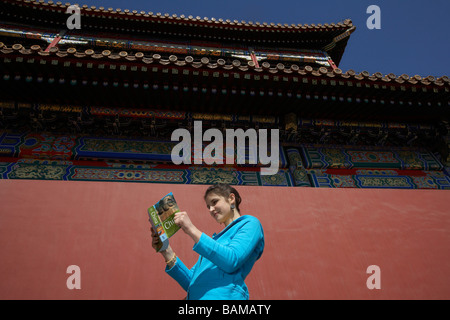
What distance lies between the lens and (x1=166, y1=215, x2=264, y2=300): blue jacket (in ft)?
4.37

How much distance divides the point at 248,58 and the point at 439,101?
430cm

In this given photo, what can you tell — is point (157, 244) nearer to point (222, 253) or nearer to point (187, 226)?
point (187, 226)

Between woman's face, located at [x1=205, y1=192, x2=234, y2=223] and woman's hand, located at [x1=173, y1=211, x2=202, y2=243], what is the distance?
225mm

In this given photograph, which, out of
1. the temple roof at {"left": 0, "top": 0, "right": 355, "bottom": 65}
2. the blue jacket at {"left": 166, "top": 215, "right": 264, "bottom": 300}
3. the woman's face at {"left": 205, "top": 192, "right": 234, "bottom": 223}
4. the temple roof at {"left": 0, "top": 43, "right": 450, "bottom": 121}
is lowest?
the blue jacket at {"left": 166, "top": 215, "right": 264, "bottom": 300}

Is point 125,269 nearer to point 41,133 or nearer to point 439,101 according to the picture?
point 41,133

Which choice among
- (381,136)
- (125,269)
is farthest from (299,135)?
(125,269)

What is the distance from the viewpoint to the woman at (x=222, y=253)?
4.39 feet

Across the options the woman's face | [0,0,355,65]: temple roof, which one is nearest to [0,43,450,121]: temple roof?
the woman's face

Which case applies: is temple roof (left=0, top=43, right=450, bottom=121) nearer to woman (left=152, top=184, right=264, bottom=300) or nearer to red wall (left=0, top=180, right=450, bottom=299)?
red wall (left=0, top=180, right=450, bottom=299)

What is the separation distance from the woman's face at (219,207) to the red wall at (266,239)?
1331 mm

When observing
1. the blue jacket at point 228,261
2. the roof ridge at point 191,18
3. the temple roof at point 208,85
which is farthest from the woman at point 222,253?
the roof ridge at point 191,18

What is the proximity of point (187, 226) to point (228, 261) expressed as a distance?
0.24 metres

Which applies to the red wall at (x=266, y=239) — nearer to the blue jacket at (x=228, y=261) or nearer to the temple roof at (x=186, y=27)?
the blue jacket at (x=228, y=261)

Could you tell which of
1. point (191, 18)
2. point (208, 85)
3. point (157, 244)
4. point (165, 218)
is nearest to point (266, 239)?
point (157, 244)
